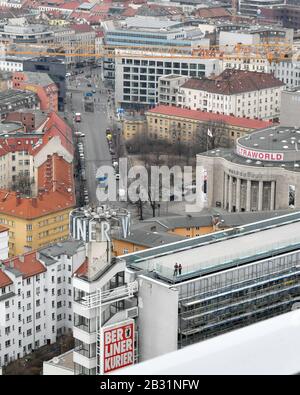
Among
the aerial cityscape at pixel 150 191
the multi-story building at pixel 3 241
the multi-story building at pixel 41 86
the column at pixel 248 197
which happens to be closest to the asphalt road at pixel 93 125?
the aerial cityscape at pixel 150 191

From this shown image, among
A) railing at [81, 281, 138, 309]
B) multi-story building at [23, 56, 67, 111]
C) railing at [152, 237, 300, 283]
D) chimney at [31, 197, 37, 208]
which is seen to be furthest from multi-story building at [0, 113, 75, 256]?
railing at [81, 281, 138, 309]

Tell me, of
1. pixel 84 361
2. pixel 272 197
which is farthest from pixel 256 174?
pixel 84 361

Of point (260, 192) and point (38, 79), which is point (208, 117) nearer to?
point (38, 79)

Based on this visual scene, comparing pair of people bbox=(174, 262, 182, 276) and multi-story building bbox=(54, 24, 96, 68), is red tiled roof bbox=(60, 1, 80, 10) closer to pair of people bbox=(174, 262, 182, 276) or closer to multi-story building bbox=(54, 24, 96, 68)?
multi-story building bbox=(54, 24, 96, 68)

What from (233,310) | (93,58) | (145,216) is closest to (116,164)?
(145,216)

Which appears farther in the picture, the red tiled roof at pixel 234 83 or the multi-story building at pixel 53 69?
the multi-story building at pixel 53 69

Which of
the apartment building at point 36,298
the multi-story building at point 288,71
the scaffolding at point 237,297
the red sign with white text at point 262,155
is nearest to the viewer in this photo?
the scaffolding at point 237,297

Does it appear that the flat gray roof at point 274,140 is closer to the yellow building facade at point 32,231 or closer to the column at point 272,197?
the column at point 272,197

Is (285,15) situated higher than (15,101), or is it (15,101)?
(285,15)
